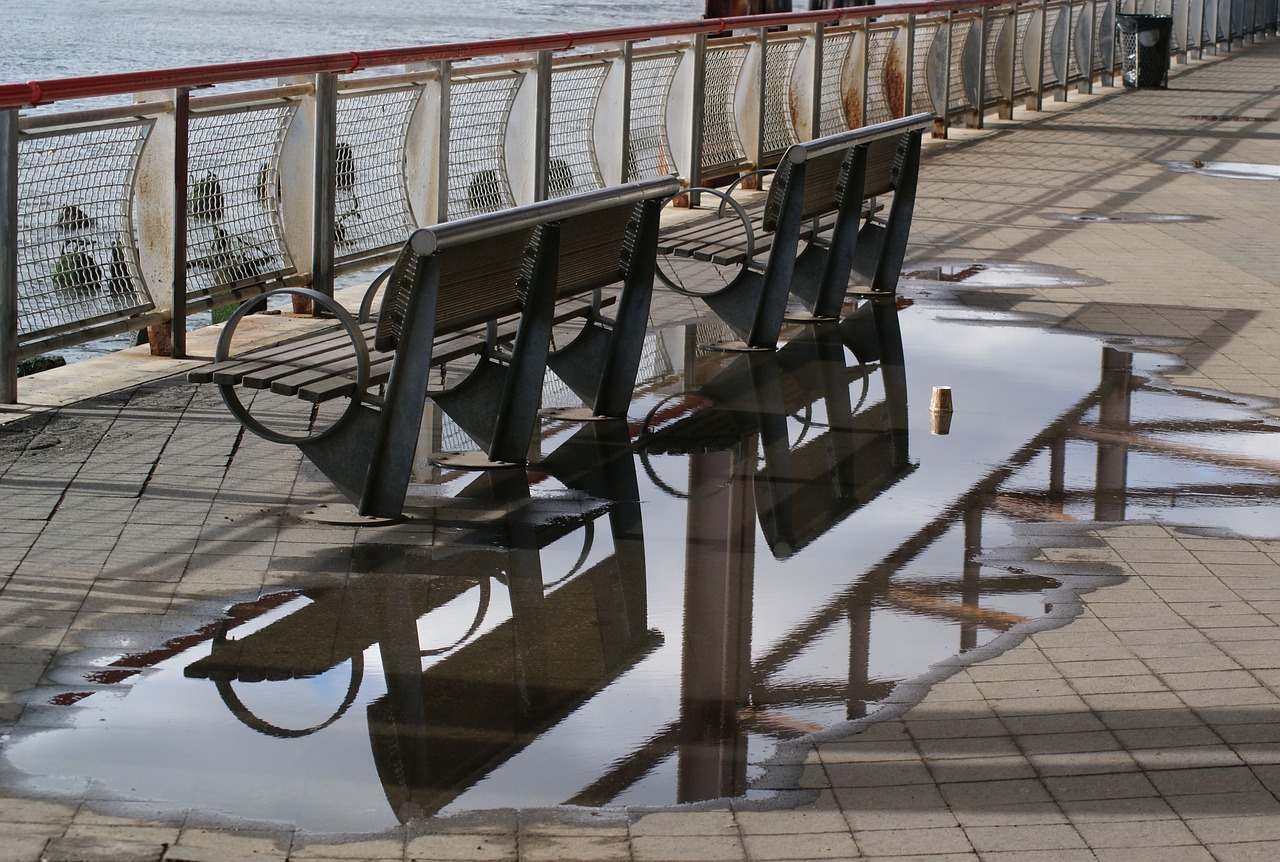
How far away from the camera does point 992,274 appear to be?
11023mm

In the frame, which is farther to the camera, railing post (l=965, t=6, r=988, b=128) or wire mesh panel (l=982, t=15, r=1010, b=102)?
wire mesh panel (l=982, t=15, r=1010, b=102)

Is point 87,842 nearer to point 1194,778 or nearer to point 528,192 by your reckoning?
point 1194,778

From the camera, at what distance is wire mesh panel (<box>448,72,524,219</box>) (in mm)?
10273

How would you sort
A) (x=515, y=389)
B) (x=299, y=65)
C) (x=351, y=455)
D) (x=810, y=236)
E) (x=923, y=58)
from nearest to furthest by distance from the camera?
(x=351, y=455) → (x=515, y=389) → (x=299, y=65) → (x=810, y=236) → (x=923, y=58)

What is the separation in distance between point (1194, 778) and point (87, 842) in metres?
2.35

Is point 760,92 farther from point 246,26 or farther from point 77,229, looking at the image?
point 246,26

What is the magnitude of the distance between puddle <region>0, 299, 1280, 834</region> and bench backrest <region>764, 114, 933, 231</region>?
42.2 inches

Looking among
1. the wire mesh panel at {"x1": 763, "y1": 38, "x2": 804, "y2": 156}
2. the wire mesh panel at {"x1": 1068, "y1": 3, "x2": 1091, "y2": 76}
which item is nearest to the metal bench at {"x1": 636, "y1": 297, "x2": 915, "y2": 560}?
the wire mesh panel at {"x1": 763, "y1": 38, "x2": 804, "y2": 156}

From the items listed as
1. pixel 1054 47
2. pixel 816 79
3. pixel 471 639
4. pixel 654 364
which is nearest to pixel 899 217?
pixel 654 364

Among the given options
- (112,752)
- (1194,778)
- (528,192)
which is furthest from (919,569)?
(528,192)

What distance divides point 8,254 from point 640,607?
129 inches

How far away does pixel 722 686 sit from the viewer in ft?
14.2

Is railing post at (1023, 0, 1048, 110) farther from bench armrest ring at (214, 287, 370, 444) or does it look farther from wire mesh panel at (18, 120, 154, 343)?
bench armrest ring at (214, 287, 370, 444)

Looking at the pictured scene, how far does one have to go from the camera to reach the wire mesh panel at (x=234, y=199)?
829 cm
